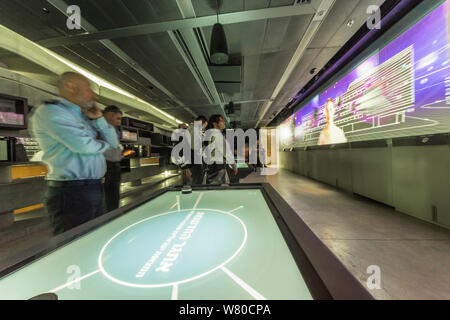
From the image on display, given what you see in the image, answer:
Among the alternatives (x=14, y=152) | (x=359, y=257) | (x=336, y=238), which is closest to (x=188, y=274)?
(x=359, y=257)

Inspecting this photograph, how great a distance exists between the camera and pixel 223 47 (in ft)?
6.35

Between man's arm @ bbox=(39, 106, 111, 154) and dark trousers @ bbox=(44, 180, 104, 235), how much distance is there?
0.90 feet

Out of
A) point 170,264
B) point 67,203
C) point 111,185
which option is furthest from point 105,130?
point 170,264

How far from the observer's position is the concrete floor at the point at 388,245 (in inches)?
49.3

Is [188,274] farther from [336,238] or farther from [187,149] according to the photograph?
[187,149]

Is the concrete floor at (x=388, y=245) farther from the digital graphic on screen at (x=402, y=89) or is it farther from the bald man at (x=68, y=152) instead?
the bald man at (x=68, y=152)

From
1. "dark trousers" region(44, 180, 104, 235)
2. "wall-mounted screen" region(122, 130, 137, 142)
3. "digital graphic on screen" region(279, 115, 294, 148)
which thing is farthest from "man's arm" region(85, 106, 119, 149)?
"digital graphic on screen" region(279, 115, 294, 148)

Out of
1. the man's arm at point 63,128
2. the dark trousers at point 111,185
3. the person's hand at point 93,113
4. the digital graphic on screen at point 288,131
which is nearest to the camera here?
the man's arm at point 63,128

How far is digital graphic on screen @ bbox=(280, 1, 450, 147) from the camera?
1893 mm

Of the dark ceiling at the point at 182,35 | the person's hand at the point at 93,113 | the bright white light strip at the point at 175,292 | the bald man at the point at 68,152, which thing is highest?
the dark ceiling at the point at 182,35

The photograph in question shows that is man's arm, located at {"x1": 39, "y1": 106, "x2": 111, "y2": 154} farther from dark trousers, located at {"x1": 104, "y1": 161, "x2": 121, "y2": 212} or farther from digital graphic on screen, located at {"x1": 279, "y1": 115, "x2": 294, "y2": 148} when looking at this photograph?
digital graphic on screen, located at {"x1": 279, "y1": 115, "x2": 294, "y2": 148}

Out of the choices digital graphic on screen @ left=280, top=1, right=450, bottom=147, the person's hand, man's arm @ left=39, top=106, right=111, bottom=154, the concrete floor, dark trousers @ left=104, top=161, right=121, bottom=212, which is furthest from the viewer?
dark trousers @ left=104, top=161, right=121, bottom=212

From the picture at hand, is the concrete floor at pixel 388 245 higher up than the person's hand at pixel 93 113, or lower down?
lower down

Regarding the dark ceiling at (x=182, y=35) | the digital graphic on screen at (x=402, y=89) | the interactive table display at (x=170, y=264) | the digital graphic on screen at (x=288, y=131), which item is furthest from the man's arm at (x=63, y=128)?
the digital graphic on screen at (x=288, y=131)
